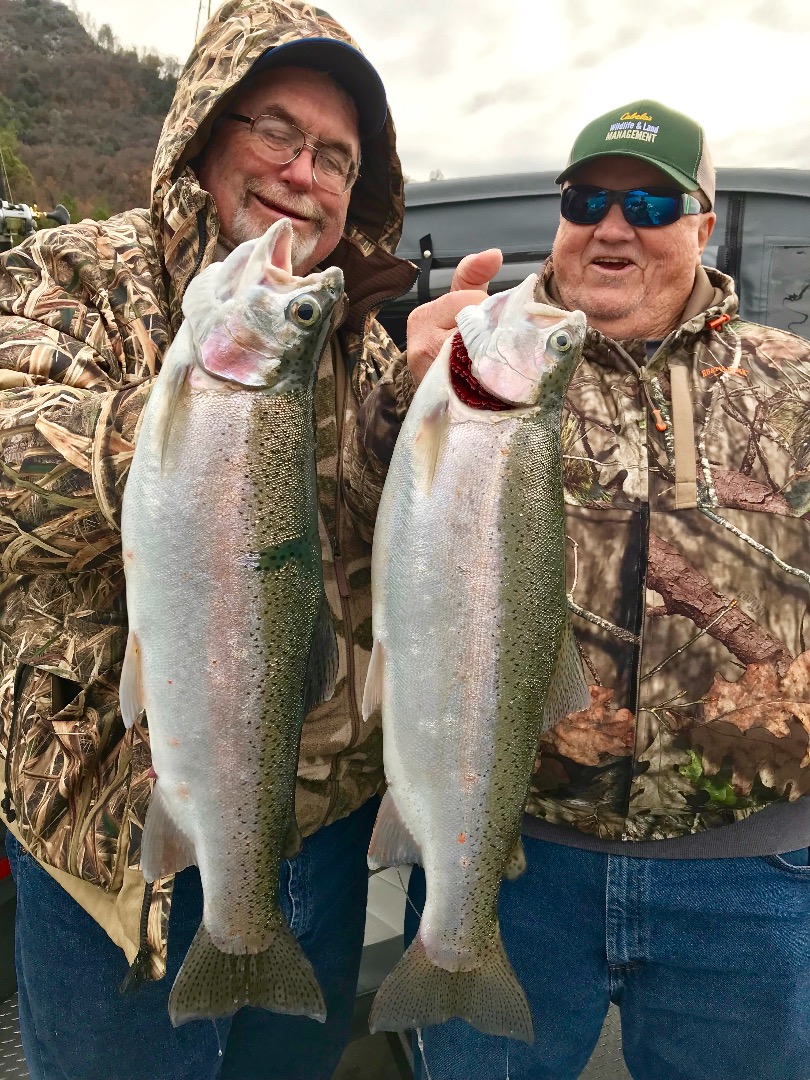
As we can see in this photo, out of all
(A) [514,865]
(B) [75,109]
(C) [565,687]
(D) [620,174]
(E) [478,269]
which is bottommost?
(A) [514,865]

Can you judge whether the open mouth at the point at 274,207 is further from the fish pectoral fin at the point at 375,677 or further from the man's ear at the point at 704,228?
the man's ear at the point at 704,228

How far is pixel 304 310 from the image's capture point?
4.93 feet

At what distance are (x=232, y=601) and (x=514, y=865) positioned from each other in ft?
3.14

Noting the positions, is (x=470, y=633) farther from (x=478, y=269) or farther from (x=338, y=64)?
(x=338, y=64)

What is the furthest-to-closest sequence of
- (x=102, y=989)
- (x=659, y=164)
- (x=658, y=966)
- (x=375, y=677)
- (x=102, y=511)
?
1. (x=659, y=164)
2. (x=658, y=966)
3. (x=102, y=989)
4. (x=375, y=677)
5. (x=102, y=511)

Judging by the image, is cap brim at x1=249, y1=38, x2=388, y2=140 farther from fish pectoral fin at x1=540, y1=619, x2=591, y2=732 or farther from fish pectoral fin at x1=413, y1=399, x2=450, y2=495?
fish pectoral fin at x1=540, y1=619, x2=591, y2=732

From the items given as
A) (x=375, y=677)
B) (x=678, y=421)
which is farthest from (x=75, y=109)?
(x=375, y=677)

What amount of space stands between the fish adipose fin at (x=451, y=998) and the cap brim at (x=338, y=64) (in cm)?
249

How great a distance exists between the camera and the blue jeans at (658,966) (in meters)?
2.19

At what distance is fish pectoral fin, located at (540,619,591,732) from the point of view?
1800 millimetres

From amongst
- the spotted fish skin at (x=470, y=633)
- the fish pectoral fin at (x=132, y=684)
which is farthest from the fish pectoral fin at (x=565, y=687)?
the fish pectoral fin at (x=132, y=684)

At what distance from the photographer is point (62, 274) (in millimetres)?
1889

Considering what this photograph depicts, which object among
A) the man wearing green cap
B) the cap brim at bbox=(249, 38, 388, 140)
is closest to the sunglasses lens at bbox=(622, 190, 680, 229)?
the man wearing green cap

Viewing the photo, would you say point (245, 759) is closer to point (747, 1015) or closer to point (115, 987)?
point (115, 987)
